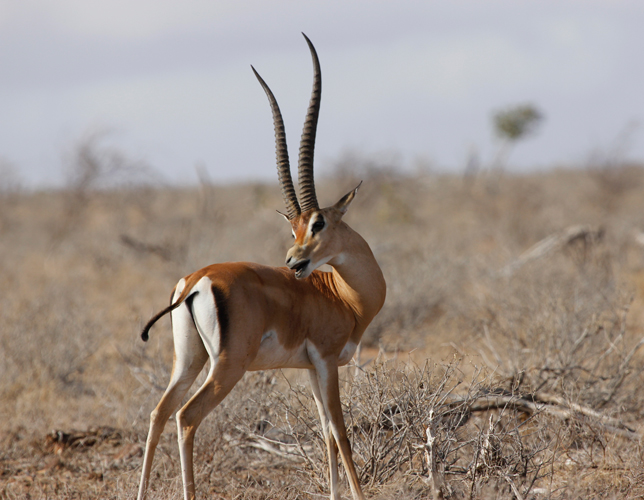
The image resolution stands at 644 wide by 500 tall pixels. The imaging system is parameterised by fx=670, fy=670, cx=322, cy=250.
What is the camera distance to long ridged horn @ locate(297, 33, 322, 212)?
379 centimetres

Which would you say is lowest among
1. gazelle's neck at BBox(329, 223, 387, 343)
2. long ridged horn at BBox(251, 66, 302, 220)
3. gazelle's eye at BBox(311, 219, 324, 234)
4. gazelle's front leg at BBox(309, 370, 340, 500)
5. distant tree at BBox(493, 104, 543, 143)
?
distant tree at BBox(493, 104, 543, 143)

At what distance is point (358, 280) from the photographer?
3.90 meters

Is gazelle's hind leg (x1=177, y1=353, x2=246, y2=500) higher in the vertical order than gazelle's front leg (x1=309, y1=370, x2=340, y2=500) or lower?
higher

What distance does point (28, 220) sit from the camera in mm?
24938

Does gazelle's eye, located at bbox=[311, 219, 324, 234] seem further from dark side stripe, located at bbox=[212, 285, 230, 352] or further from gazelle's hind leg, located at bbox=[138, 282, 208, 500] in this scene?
gazelle's hind leg, located at bbox=[138, 282, 208, 500]

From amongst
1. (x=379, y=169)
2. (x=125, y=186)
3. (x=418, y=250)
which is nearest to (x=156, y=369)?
(x=418, y=250)

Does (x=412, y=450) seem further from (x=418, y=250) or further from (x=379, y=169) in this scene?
(x=379, y=169)

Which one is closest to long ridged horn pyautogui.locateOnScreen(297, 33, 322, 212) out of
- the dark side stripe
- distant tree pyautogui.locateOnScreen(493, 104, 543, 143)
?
the dark side stripe

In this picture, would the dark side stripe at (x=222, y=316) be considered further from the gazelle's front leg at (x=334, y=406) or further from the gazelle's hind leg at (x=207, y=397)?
the gazelle's front leg at (x=334, y=406)

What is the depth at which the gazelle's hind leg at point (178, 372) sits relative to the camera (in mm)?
3520

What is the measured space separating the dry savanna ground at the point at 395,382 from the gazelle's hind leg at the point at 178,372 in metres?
0.48

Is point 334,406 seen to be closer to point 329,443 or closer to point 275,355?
point 329,443

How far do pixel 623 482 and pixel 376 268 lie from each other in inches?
76.1

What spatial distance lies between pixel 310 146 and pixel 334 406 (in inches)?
57.7
